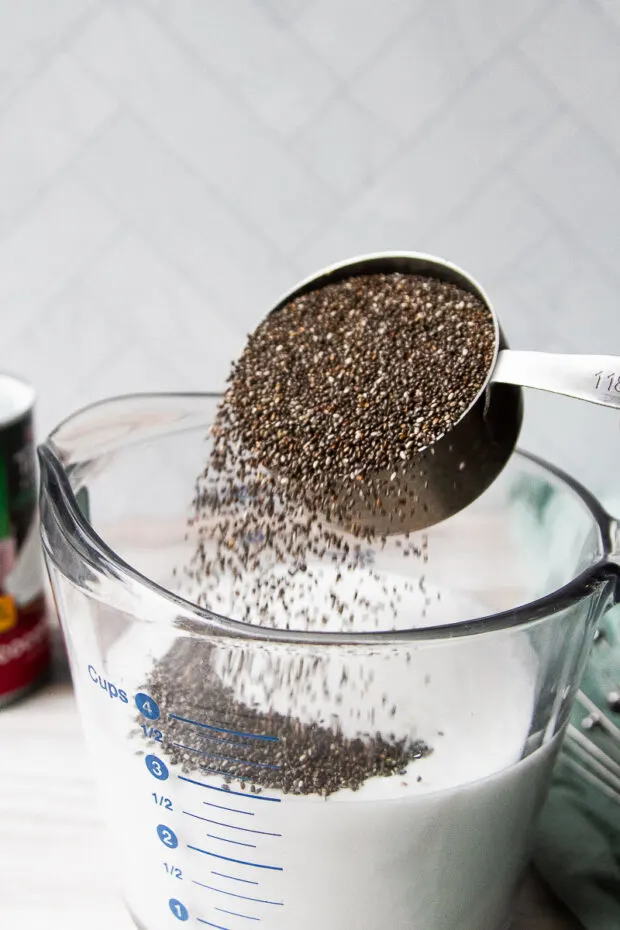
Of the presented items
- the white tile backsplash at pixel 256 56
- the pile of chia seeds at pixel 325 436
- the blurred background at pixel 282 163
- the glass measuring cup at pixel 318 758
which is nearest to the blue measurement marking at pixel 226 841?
the glass measuring cup at pixel 318 758

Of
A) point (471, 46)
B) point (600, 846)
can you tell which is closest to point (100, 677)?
point (600, 846)

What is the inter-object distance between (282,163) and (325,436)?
47 cm

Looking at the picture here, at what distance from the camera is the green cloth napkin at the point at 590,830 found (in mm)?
723

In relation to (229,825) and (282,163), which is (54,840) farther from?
(282,163)

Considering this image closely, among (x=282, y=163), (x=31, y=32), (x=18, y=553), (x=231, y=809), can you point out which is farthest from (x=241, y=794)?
(x=31, y=32)

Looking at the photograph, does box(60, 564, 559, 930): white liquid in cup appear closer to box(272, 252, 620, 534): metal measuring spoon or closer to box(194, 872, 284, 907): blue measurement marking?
box(194, 872, 284, 907): blue measurement marking

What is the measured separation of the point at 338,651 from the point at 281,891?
18 centimetres

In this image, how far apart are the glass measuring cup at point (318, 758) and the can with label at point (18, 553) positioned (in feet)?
0.89

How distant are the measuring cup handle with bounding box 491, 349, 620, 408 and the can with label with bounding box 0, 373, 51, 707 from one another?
1.60 feet

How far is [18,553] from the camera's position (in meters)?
0.96

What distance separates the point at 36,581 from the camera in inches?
39.1

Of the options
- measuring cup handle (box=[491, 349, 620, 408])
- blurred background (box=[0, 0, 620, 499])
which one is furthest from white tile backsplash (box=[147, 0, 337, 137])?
measuring cup handle (box=[491, 349, 620, 408])

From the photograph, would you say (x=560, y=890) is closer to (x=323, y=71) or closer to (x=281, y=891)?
(x=281, y=891)

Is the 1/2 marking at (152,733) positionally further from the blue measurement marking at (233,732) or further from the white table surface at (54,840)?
the white table surface at (54,840)
